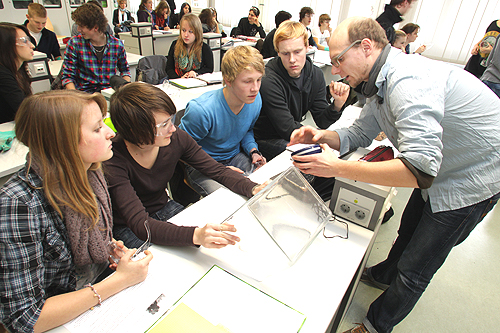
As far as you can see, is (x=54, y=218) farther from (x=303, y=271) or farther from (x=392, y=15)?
(x=392, y=15)

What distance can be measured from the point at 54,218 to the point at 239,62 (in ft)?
3.98

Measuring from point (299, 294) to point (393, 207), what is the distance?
1.88 m

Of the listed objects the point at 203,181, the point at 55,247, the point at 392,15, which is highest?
the point at 392,15

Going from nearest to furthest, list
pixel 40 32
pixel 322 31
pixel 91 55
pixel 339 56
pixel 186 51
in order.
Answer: pixel 339 56, pixel 91 55, pixel 186 51, pixel 40 32, pixel 322 31

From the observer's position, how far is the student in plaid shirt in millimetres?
2475

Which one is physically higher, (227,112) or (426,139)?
(426,139)

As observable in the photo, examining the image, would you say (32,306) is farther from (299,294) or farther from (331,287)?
(331,287)

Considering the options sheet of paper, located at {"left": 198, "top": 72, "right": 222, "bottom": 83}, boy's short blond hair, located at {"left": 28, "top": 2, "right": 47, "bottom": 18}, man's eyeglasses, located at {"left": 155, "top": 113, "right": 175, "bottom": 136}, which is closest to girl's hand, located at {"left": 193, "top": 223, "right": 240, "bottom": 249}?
man's eyeglasses, located at {"left": 155, "top": 113, "right": 175, "bottom": 136}

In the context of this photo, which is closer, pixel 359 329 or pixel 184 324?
pixel 184 324

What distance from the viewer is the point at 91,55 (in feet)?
8.74

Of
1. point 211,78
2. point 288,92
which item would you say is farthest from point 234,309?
point 211,78

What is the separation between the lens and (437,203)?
1.06 meters

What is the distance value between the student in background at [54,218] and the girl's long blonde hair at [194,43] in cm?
242

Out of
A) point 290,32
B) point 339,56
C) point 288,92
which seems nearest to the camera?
point 339,56
